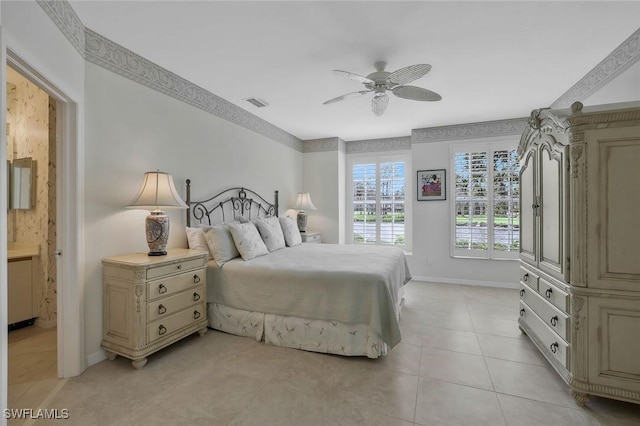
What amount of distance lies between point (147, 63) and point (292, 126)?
98.1 inches

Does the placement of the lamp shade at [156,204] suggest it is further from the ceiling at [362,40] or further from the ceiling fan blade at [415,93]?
the ceiling fan blade at [415,93]

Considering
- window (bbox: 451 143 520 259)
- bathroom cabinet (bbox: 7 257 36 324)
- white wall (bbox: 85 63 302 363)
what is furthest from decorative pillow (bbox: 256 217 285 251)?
window (bbox: 451 143 520 259)

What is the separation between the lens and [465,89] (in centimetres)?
348

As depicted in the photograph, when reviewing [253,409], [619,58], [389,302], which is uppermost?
[619,58]

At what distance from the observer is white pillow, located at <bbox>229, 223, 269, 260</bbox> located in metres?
3.14

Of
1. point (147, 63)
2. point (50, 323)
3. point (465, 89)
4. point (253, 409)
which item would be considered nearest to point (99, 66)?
point (147, 63)

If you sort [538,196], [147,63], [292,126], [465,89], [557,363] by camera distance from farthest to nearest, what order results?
[292,126] → [465,89] → [147,63] → [538,196] → [557,363]

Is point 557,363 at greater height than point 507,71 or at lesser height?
lesser

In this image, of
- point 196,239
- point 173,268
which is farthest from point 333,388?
point 196,239

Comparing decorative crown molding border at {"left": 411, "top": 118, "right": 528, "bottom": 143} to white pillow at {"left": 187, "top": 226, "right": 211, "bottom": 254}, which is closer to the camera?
white pillow at {"left": 187, "top": 226, "right": 211, "bottom": 254}

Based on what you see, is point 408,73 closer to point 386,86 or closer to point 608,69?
point 386,86

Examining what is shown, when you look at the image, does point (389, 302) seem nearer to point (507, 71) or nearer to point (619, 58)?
point (507, 71)

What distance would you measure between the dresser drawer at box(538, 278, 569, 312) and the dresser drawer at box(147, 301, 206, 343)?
2.98m

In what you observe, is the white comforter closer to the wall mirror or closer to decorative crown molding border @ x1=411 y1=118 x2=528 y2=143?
the wall mirror
